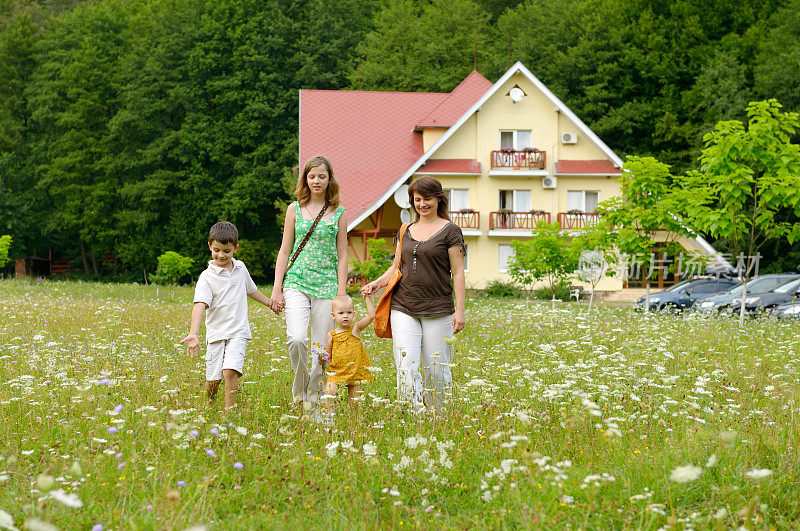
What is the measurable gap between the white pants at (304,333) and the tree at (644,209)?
39.8 feet

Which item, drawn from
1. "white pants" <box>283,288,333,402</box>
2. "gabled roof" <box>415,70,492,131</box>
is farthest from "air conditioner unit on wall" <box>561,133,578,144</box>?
"white pants" <box>283,288,333,402</box>

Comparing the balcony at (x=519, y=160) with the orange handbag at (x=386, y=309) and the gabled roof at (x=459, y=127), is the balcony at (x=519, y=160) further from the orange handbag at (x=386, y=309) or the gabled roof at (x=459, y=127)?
the orange handbag at (x=386, y=309)

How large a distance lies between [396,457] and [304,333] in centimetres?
184

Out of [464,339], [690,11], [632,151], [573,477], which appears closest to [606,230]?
[464,339]

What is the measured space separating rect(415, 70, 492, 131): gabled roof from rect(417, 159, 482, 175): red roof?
1.50 meters

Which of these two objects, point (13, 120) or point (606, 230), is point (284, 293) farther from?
point (13, 120)

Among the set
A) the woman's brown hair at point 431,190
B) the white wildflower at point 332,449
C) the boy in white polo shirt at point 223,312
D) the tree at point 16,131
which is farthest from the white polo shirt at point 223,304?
the tree at point 16,131

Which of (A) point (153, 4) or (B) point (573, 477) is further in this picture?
(A) point (153, 4)

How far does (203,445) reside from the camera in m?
4.37

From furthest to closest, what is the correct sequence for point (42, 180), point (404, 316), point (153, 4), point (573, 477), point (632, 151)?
point (153, 4) → point (42, 180) → point (632, 151) → point (404, 316) → point (573, 477)

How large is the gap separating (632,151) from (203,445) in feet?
144

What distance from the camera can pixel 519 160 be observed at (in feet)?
114

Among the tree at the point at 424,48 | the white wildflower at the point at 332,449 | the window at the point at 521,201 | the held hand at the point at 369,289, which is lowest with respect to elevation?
the white wildflower at the point at 332,449

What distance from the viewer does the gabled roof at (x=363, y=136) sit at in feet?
107
